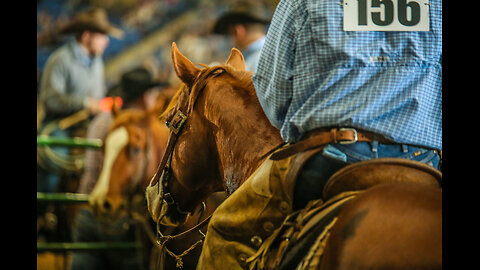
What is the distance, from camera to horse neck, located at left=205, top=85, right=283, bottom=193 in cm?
228

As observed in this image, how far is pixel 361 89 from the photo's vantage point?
1.79 m

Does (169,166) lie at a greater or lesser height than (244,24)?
lesser

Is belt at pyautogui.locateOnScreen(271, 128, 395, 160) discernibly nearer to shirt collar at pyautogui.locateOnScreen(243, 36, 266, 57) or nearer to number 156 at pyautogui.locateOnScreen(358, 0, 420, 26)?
number 156 at pyautogui.locateOnScreen(358, 0, 420, 26)

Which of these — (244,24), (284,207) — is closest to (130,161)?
(244,24)

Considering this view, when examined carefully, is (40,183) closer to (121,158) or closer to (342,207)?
(121,158)

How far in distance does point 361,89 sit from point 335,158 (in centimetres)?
21

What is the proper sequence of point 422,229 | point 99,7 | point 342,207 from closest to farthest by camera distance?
point 422,229, point 342,207, point 99,7

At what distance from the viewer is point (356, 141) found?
5.78ft

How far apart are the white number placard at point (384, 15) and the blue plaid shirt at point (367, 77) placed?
0.02m

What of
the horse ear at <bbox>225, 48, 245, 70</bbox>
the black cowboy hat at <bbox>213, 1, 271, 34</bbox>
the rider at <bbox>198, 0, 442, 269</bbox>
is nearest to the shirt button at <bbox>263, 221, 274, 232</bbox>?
the rider at <bbox>198, 0, 442, 269</bbox>

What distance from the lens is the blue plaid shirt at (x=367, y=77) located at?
1.77 m

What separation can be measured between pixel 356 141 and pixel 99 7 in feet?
30.0

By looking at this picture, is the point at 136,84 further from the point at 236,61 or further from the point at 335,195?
the point at 335,195
